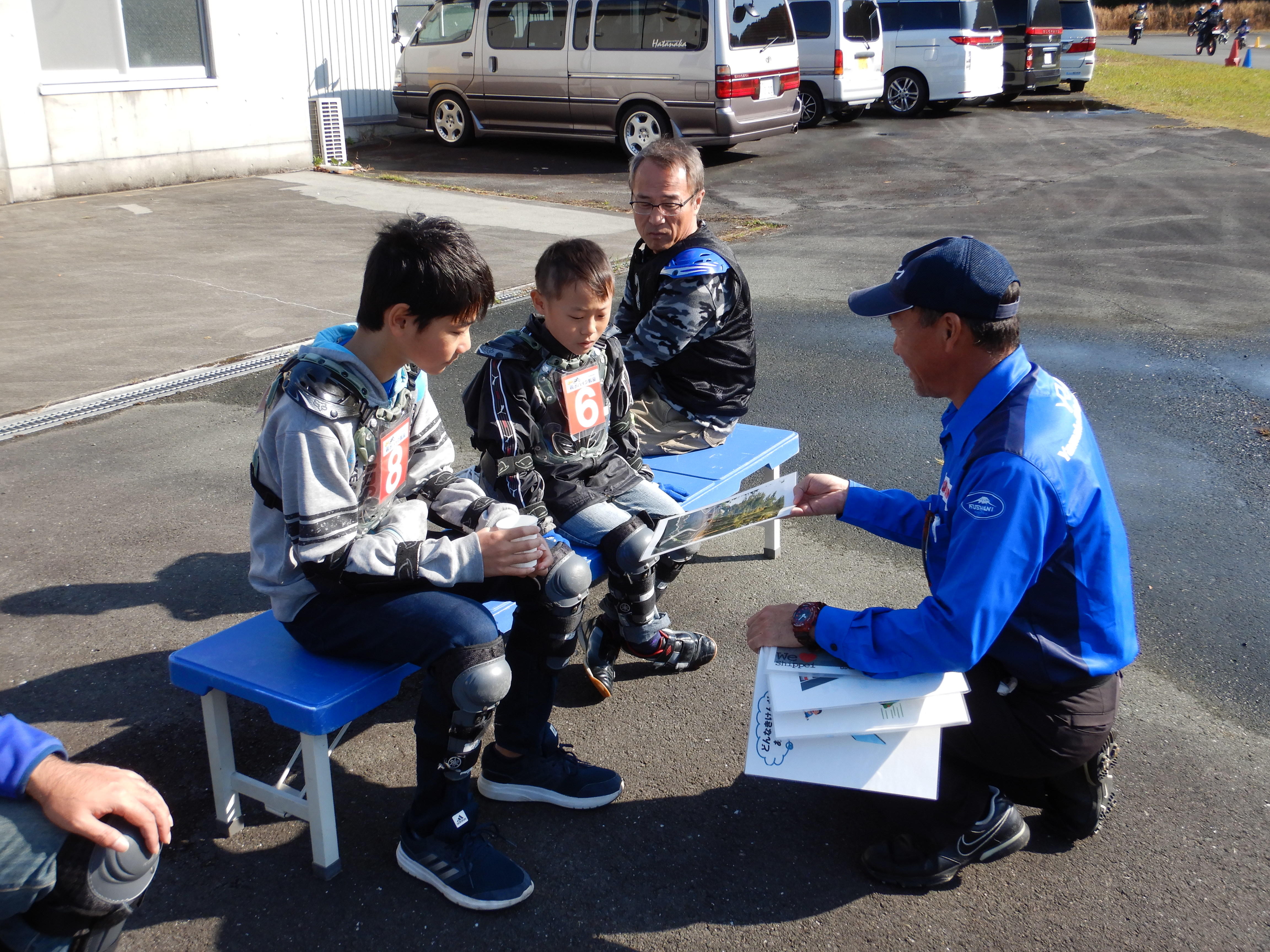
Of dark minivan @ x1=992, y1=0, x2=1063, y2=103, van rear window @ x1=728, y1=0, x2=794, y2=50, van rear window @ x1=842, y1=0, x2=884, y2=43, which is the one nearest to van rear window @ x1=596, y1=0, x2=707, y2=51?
van rear window @ x1=728, y1=0, x2=794, y2=50

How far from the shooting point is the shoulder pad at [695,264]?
4.12 metres

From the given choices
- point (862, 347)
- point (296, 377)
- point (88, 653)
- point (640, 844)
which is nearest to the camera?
point (296, 377)

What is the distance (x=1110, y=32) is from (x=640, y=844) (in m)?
63.1

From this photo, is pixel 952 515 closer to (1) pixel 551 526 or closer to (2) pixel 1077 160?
(1) pixel 551 526

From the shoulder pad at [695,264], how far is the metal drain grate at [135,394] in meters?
2.36

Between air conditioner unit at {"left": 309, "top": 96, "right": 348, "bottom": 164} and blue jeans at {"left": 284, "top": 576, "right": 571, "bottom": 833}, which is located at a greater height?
air conditioner unit at {"left": 309, "top": 96, "right": 348, "bottom": 164}

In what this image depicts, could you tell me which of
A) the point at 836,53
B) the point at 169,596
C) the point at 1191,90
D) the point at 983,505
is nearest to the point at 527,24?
the point at 836,53

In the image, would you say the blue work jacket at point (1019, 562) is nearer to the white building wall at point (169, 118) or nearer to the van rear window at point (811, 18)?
the white building wall at point (169, 118)

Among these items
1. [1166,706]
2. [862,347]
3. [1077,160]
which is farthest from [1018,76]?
[1166,706]

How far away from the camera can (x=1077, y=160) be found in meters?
16.0

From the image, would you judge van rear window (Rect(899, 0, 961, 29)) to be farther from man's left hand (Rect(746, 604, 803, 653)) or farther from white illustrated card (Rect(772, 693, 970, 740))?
white illustrated card (Rect(772, 693, 970, 740))

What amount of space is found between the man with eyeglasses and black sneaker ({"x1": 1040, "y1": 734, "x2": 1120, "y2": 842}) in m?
2.01

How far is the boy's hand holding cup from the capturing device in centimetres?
272

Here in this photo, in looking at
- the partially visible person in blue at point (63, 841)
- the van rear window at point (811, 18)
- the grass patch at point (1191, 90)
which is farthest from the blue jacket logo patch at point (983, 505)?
the grass patch at point (1191, 90)
